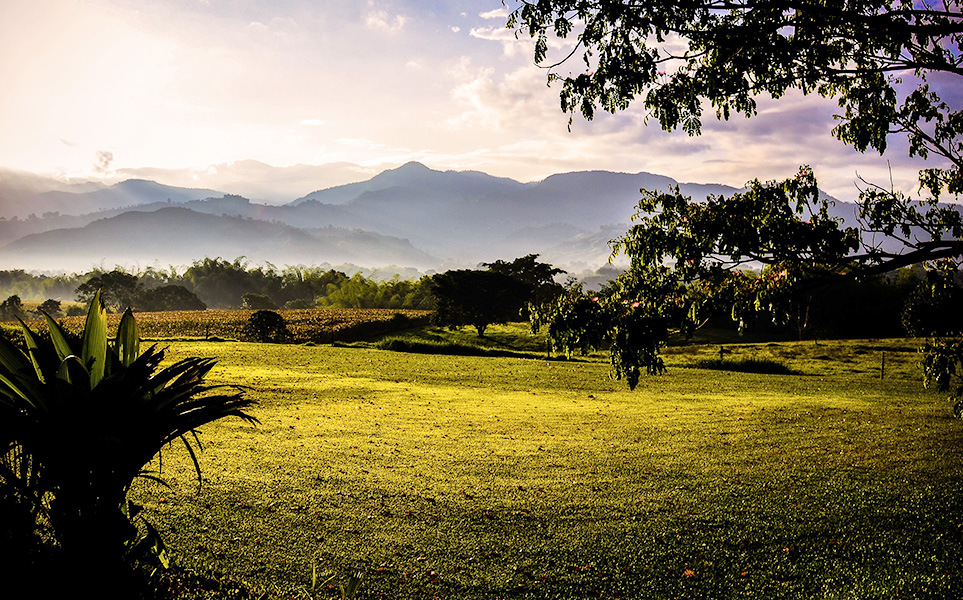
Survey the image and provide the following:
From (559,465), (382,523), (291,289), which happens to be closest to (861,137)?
(559,465)

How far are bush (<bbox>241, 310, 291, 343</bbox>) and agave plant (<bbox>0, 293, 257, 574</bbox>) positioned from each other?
52.5 metres

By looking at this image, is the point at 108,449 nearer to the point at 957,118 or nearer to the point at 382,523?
the point at 382,523

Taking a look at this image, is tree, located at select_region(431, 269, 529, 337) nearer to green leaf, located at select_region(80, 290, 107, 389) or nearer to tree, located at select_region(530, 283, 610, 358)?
tree, located at select_region(530, 283, 610, 358)

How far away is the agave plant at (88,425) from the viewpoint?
14.7ft

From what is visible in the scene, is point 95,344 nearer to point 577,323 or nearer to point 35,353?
point 35,353

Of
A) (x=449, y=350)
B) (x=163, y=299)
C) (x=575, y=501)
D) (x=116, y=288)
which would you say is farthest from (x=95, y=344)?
(x=116, y=288)

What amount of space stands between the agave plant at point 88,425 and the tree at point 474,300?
203 ft

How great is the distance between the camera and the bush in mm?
55084

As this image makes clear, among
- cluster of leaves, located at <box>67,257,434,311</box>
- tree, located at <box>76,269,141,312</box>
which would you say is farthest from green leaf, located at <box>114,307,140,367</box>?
tree, located at <box>76,269,141,312</box>

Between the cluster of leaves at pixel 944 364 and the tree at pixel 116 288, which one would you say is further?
the tree at pixel 116 288

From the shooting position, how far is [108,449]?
4.51 meters

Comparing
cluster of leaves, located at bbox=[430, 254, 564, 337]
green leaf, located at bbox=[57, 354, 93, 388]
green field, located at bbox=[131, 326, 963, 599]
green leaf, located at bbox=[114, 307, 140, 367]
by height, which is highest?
cluster of leaves, located at bbox=[430, 254, 564, 337]

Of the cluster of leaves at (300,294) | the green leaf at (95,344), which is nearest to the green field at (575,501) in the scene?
the green leaf at (95,344)

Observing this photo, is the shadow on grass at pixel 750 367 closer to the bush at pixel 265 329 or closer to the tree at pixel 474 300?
the tree at pixel 474 300
